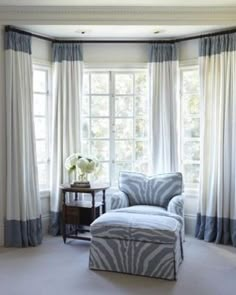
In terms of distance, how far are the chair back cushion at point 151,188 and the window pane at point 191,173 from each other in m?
0.55

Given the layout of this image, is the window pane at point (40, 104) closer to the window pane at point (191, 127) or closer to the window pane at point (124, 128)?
the window pane at point (124, 128)

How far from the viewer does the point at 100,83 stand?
18.6 ft

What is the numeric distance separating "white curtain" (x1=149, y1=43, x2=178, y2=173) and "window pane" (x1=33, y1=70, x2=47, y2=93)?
4.94 ft

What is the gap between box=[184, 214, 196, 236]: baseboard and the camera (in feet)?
17.8

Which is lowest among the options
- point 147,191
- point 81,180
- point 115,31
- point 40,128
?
point 147,191

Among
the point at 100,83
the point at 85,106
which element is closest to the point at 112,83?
the point at 100,83

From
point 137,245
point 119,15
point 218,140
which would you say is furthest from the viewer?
point 218,140

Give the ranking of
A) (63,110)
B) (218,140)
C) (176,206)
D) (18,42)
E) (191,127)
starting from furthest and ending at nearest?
(191,127), (63,110), (218,140), (18,42), (176,206)

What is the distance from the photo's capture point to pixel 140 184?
509 centimetres

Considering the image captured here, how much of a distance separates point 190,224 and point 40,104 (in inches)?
107

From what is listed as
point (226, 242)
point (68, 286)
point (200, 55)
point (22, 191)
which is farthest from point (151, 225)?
point (200, 55)

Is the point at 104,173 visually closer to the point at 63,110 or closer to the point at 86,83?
the point at 63,110

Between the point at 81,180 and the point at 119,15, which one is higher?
the point at 119,15

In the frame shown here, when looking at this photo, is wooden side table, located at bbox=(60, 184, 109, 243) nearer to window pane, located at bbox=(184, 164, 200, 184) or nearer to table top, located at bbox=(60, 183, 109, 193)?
table top, located at bbox=(60, 183, 109, 193)
